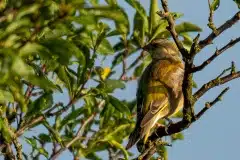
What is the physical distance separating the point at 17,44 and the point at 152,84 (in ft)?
14.1

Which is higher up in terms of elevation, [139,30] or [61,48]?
[61,48]

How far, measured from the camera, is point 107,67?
283 inches

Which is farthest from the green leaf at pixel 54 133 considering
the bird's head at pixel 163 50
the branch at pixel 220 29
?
the branch at pixel 220 29

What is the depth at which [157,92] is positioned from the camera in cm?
757

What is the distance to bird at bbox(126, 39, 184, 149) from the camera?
7.04 meters

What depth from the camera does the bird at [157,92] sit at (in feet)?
23.1

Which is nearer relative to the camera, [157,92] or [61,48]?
[61,48]

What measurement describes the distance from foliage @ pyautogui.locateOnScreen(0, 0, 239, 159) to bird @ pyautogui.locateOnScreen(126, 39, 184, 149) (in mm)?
209

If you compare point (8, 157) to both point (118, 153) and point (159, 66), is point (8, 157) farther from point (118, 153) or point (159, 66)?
point (159, 66)

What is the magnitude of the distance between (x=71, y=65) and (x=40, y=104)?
0.60 meters

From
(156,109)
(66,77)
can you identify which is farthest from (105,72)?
(66,77)

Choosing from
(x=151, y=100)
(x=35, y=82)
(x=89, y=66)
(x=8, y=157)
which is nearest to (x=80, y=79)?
(x=89, y=66)

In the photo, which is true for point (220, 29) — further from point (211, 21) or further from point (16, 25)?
point (16, 25)

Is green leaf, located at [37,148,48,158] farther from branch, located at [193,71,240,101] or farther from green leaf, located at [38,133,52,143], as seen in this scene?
branch, located at [193,71,240,101]
